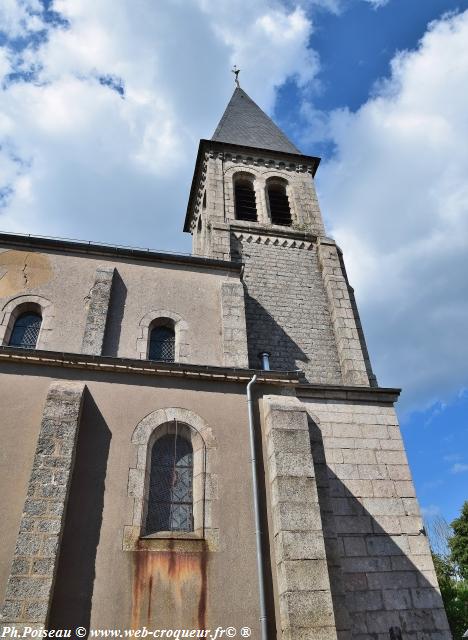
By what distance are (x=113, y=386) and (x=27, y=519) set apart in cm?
223

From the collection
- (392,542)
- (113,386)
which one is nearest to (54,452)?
(113,386)

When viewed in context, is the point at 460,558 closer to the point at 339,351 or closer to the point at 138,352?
the point at 339,351

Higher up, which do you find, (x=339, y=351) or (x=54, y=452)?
(x=339, y=351)

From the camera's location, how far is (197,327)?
972 centimetres

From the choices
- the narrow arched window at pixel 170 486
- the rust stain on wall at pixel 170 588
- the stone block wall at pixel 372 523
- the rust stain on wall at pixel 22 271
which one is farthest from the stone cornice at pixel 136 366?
the rust stain on wall at pixel 170 588

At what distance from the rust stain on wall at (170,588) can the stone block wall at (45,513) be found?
3.45 ft

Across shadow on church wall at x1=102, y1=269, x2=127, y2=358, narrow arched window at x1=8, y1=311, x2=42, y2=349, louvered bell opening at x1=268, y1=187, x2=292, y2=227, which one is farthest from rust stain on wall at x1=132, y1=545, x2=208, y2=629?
louvered bell opening at x1=268, y1=187, x2=292, y2=227

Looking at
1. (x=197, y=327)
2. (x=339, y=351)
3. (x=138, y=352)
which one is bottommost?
(x=138, y=352)

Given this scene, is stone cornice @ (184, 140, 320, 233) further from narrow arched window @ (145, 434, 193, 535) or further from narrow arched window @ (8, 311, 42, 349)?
narrow arched window @ (145, 434, 193, 535)

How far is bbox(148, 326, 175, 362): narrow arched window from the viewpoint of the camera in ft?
30.9

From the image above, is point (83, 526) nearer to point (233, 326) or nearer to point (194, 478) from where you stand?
point (194, 478)

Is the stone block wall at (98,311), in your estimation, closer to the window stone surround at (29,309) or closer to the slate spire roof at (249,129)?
the window stone surround at (29,309)

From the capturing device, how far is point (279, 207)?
16.4 metres

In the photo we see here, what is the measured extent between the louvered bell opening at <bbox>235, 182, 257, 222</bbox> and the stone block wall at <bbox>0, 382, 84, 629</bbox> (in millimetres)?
10073
